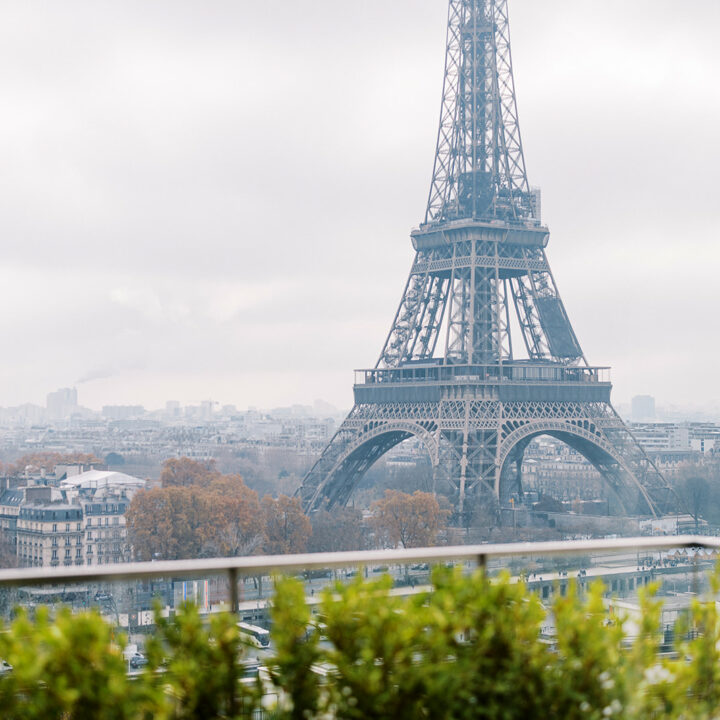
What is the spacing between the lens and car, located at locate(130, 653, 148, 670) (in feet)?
8.09

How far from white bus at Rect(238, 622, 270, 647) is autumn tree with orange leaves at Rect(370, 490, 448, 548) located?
23.3 m

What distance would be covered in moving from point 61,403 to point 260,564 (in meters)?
65.6

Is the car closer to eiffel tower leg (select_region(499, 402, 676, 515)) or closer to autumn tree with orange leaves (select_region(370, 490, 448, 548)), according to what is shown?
autumn tree with orange leaves (select_region(370, 490, 448, 548))

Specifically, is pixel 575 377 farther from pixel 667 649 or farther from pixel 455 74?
pixel 667 649

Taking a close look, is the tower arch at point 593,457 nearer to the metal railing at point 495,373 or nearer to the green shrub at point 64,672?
the metal railing at point 495,373

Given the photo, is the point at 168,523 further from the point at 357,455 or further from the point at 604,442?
the point at 604,442

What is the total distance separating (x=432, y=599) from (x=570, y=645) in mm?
336

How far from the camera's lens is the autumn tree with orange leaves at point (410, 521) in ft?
85.1

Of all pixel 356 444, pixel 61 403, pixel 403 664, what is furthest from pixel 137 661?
pixel 61 403

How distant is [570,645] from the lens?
2.47m

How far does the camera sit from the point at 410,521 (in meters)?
26.3

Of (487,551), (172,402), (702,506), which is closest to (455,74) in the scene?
(702,506)

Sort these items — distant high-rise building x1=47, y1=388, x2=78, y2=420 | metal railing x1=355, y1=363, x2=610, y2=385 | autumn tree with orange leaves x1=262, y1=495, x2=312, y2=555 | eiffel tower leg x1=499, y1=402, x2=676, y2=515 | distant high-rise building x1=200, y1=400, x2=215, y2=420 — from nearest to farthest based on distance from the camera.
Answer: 1. autumn tree with orange leaves x1=262, y1=495, x2=312, y2=555
2. eiffel tower leg x1=499, y1=402, x2=676, y2=515
3. metal railing x1=355, y1=363, x2=610, y2=385
4. distant high-rise building x1=47, y1=388, x2=78, y2=420
5. distant high-rise building x1=200, y1=400, x2=215, y2=420

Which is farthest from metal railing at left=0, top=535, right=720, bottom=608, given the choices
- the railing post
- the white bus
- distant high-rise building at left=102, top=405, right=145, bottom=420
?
distant high-rise building at left=102, top=405, right=145, bottom=420
